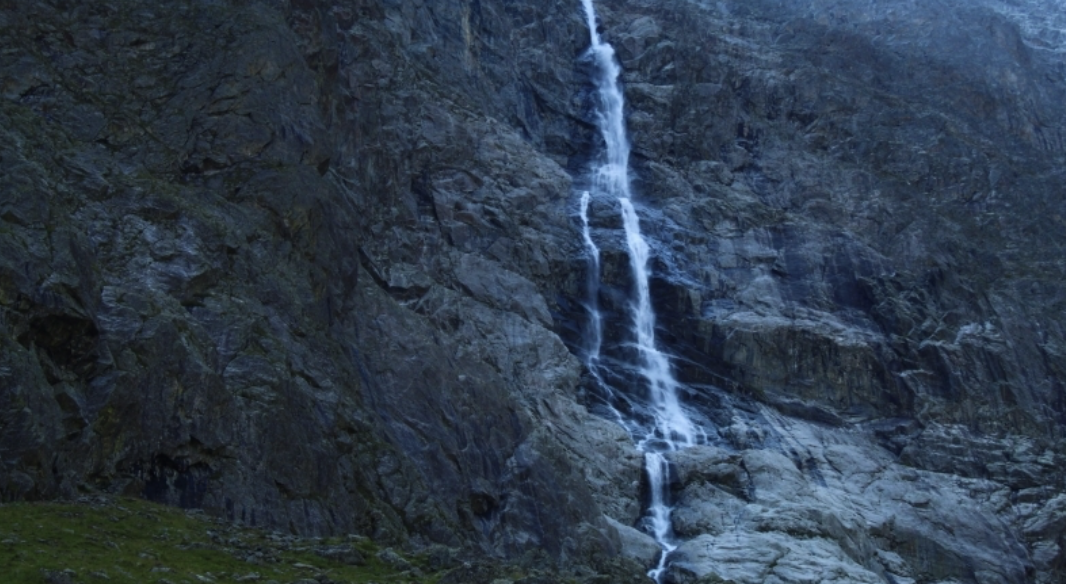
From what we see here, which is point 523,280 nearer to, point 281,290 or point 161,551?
point 281,290

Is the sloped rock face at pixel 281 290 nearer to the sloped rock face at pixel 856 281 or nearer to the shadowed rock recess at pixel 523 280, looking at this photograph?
the shadowed rock recess at pixel 523 280

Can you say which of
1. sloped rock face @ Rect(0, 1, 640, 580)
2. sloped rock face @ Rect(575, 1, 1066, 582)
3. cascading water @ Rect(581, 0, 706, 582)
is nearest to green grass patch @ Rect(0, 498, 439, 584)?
sloped rock face @ Rect(0, 1, 640, 580)

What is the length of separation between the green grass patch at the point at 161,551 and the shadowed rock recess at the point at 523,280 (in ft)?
7.76

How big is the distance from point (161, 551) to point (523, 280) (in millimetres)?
37822

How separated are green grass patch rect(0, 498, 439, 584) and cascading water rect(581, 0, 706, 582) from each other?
20.3 meters

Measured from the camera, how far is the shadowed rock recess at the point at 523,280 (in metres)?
40.5

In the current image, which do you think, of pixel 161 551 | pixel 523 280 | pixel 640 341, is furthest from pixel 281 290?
pixel 640 341

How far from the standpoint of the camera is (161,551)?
98.5 feet

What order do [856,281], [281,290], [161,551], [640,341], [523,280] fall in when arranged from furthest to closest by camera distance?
[856,281], [640,341], [523,280], [281,290], [161,551]

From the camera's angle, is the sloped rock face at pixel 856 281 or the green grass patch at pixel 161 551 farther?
the sloped rock face at pixel 856 281

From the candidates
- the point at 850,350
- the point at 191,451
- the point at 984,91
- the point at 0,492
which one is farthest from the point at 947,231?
the point at 0,492

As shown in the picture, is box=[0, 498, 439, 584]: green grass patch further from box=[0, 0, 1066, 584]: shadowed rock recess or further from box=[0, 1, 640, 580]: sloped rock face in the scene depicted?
box=[0, 1, 640, 580]: sloped rock face

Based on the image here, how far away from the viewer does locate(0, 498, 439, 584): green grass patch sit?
26328mm

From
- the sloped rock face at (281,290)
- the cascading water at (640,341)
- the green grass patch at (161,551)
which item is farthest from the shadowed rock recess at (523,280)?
the green grass patch at (161,551)
